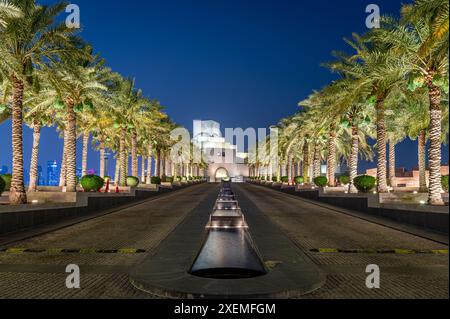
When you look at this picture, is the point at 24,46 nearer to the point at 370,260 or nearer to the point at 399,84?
the point at 370,260

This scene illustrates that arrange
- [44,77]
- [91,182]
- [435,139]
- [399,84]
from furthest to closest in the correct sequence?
[91,182] → [399,84] → [44,77] → [435,139]

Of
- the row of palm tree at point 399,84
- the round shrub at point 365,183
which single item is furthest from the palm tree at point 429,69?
the round shrub at point 365,183

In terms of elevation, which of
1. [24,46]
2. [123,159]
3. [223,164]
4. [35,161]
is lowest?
[35,161]

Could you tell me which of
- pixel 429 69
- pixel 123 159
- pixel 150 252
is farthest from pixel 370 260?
pixel 123 159

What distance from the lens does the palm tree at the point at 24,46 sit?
58.1 ft

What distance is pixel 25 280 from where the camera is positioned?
7457 mm

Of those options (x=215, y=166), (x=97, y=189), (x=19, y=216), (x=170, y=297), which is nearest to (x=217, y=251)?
(x=170, y=297)

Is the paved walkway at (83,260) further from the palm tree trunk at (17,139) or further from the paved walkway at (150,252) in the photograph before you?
the palm tree trunk at (17,139)

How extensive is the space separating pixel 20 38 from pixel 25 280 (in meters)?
14.0

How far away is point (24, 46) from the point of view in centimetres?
1862

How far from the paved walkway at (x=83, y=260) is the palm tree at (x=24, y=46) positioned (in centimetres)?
473

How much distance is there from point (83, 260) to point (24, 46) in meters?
13.3

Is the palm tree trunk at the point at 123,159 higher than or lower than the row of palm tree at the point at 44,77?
lower
